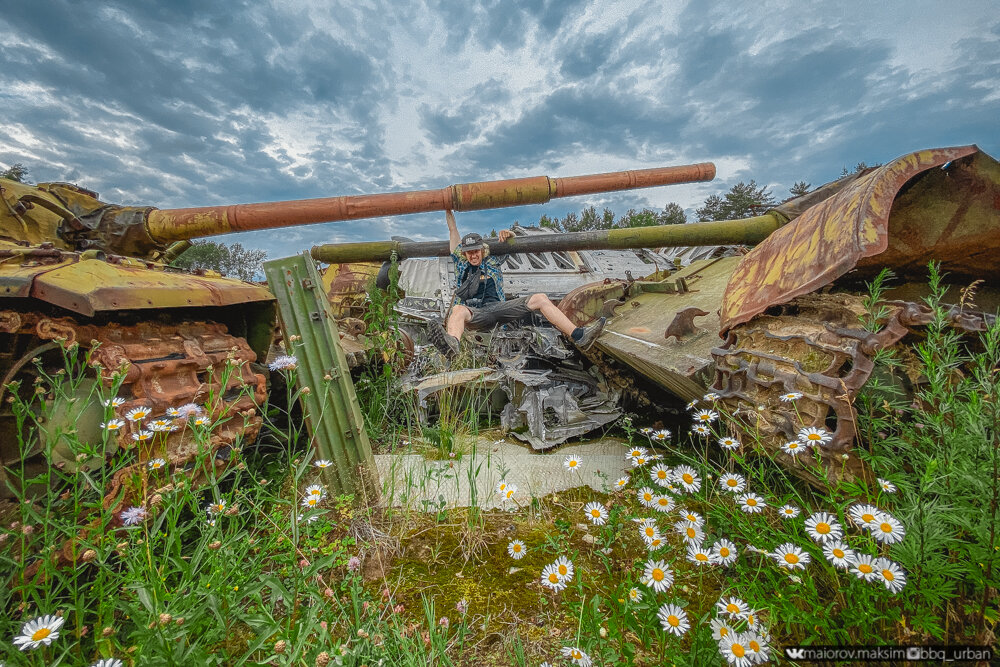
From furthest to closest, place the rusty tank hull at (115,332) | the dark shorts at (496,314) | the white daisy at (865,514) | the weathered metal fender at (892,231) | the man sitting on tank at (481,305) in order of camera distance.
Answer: the dark shorts at (496,314)
the man sitting on tank at (481,305)
the rusty tank hull at (115,332)
the weathered metal fender at (892,231)
the white daisy at (865,514)

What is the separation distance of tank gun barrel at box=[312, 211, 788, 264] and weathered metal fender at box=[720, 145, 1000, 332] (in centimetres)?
305

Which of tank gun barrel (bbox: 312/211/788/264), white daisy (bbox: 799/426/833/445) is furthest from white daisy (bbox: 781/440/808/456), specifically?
tank gun barrel (bbox: 312/211/788/264)

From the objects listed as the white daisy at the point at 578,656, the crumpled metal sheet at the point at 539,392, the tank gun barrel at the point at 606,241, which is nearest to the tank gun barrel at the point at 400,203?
the tank gun barrel at the point at 606,241

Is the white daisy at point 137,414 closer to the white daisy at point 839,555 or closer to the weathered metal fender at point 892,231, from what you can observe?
the white daisy at point 839,555

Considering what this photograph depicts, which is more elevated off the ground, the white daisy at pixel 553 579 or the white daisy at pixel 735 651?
the white daisy at pixel 735 651

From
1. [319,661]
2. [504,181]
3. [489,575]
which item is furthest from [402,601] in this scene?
[504,181]

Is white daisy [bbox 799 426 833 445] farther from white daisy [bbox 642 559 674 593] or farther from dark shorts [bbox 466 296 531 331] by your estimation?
dark shorts [bbox 466 296 531 331]

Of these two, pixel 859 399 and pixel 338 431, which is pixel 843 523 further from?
pixel 338 431

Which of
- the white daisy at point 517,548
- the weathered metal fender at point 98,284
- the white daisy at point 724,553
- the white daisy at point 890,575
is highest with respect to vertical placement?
the weathered metal fender at point 98,284

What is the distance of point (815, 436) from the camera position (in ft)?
4.54

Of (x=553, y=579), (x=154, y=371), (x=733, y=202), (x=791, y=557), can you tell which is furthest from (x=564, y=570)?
(x=733, y=202)

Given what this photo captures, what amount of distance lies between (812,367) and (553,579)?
1198 mm

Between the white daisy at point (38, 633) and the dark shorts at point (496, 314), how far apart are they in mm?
4312

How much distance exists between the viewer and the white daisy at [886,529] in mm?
1098
